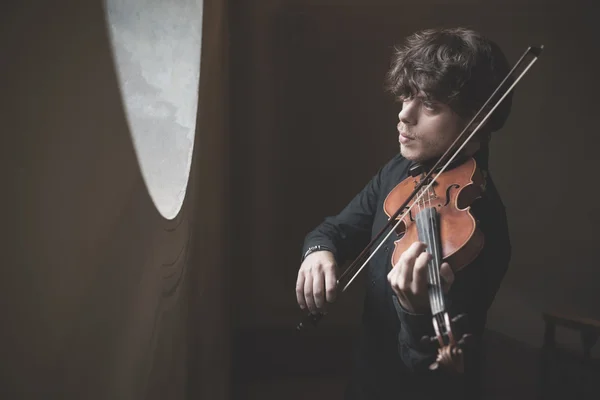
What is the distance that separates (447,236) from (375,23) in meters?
1.48

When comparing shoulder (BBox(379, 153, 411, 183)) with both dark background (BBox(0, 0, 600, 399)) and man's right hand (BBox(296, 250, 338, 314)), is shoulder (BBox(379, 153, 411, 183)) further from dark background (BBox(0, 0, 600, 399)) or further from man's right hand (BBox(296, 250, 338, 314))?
dark background (BBox(0, 0, 600, 399))

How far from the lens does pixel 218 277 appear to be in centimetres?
184

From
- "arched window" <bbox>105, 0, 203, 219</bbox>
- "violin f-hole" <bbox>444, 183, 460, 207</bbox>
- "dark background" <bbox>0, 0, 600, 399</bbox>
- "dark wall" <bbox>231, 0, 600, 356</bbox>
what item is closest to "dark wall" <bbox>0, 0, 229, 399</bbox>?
"arched window" <bbox>105, 0, 203, 219</bbox>

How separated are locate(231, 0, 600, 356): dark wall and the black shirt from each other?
38.1 inches

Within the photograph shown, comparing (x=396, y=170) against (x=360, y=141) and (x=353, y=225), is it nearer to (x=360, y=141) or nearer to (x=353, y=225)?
(x=353, y=225)

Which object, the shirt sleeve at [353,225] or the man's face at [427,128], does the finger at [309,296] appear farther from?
the man's face at [427,128]

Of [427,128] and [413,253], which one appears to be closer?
[413,253]

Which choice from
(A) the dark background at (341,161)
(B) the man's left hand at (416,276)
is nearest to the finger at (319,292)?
(B) the man's left hand at (416,276)

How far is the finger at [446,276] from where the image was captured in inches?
32.9

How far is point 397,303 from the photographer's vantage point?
911 millimetres

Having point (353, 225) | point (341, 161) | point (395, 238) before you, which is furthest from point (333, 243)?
point (341, 161)

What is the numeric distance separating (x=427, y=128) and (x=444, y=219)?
23cm


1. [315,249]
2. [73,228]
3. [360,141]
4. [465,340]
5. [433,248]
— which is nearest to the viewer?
[73,228]

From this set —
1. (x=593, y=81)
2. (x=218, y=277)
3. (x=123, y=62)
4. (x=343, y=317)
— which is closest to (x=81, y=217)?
(x=123, y=62)
